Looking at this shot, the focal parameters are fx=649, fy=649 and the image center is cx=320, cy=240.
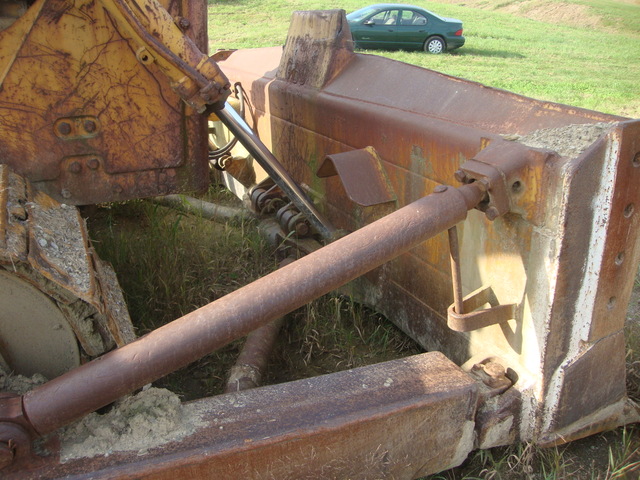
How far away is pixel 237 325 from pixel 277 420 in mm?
339

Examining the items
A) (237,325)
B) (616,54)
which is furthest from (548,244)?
(616,54)

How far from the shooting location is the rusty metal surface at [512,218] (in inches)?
70.2

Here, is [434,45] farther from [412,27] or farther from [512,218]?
[512,218]

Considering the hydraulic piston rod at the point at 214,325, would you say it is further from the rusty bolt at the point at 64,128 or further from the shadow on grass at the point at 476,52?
the shadow on grass at the point at 476,52

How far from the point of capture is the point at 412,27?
56.3 feet

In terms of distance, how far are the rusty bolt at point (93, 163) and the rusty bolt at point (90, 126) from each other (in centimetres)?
10

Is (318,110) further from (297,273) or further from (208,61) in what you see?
(297,273)

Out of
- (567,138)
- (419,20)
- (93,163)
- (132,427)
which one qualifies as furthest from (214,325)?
(419,20)

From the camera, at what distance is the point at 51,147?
2152mm

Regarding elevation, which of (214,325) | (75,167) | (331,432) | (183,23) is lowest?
(331,432)

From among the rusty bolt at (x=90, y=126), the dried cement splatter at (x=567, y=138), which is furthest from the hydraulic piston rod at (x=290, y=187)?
the dried cement splatter at (x=567, y=138)

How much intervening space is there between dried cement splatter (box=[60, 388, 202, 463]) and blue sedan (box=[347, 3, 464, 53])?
51.7 feet

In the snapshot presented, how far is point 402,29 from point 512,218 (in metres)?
16.1

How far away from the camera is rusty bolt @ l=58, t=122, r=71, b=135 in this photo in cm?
215
